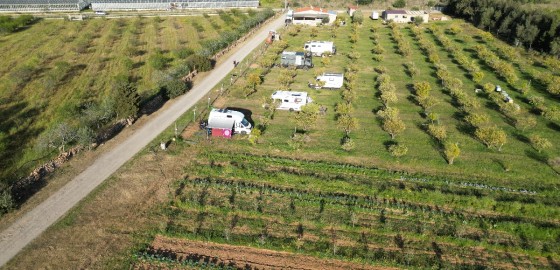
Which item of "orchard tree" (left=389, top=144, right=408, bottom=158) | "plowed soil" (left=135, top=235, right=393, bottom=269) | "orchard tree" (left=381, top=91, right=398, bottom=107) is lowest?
"plowed soil" (left=135, top=235, right=393, bottom=269)

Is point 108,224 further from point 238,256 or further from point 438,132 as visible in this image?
point 438,132

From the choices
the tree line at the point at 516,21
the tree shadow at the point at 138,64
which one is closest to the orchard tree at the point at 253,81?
the tree shadow at the point at 138,64

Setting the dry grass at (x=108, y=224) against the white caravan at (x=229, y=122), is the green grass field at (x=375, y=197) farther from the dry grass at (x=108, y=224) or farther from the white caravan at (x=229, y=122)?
the dry grass at (x=108, y=224)

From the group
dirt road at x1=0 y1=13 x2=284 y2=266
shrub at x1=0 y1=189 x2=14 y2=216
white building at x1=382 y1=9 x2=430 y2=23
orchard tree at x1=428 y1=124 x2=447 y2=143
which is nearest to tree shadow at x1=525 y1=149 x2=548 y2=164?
orchard tree at x1=428 y1=124 x2=447 y2=143

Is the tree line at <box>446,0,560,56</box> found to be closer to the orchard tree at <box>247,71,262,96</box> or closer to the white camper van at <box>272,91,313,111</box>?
the white camper van at <box>272,91,313,111</box>

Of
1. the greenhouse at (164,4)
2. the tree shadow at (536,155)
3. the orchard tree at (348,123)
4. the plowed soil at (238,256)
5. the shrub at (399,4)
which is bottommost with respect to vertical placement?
the plowed soil at (238,256)

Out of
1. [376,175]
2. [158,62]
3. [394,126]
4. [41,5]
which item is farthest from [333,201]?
[41,5]
